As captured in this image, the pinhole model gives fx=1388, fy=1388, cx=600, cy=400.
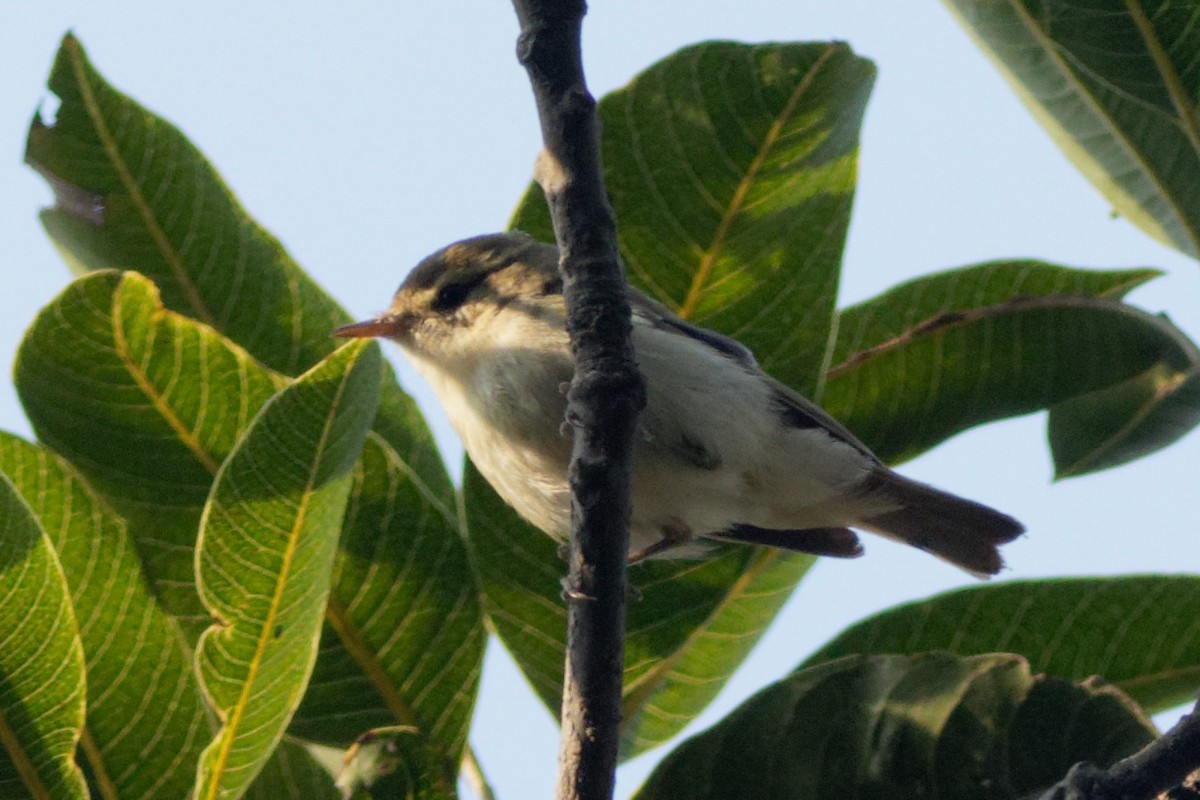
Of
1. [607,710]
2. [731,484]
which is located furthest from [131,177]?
[607,710]

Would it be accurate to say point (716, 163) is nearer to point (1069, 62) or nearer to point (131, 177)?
point (1069, 62)

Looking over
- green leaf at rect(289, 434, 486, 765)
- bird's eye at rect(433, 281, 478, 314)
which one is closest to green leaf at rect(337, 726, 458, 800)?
green leaf at rect(289, 434, 486, 765)

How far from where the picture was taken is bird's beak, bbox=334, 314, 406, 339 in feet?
10.4

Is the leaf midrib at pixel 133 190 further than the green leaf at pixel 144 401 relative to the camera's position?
Yes

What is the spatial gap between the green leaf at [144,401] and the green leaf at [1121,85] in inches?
57.6

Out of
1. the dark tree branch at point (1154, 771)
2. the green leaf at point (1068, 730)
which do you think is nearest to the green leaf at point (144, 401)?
the green leaf at point (1068, 730)

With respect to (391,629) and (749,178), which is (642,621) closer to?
(391,629)

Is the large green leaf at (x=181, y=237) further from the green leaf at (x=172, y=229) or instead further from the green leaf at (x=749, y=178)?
the green leaf at (x=749, y=178)

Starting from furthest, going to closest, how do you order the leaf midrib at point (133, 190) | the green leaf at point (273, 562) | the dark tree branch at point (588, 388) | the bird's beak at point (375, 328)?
the bird's beak at point (375, 328), the leaf midrib at point (133, 190), the green leaf at point (273, 562), the dark tree branch at point (588, 388)

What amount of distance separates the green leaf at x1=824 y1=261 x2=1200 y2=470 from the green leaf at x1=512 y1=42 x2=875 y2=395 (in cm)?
19

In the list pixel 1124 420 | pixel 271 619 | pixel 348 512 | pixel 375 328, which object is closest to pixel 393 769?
pixel 271 619

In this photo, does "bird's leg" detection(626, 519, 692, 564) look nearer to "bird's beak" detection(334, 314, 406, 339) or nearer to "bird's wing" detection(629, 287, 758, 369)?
"bird's wing" detection(629, 287, 758, 369)

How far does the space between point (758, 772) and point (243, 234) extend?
1.65m

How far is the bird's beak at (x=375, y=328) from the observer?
10.4ft
